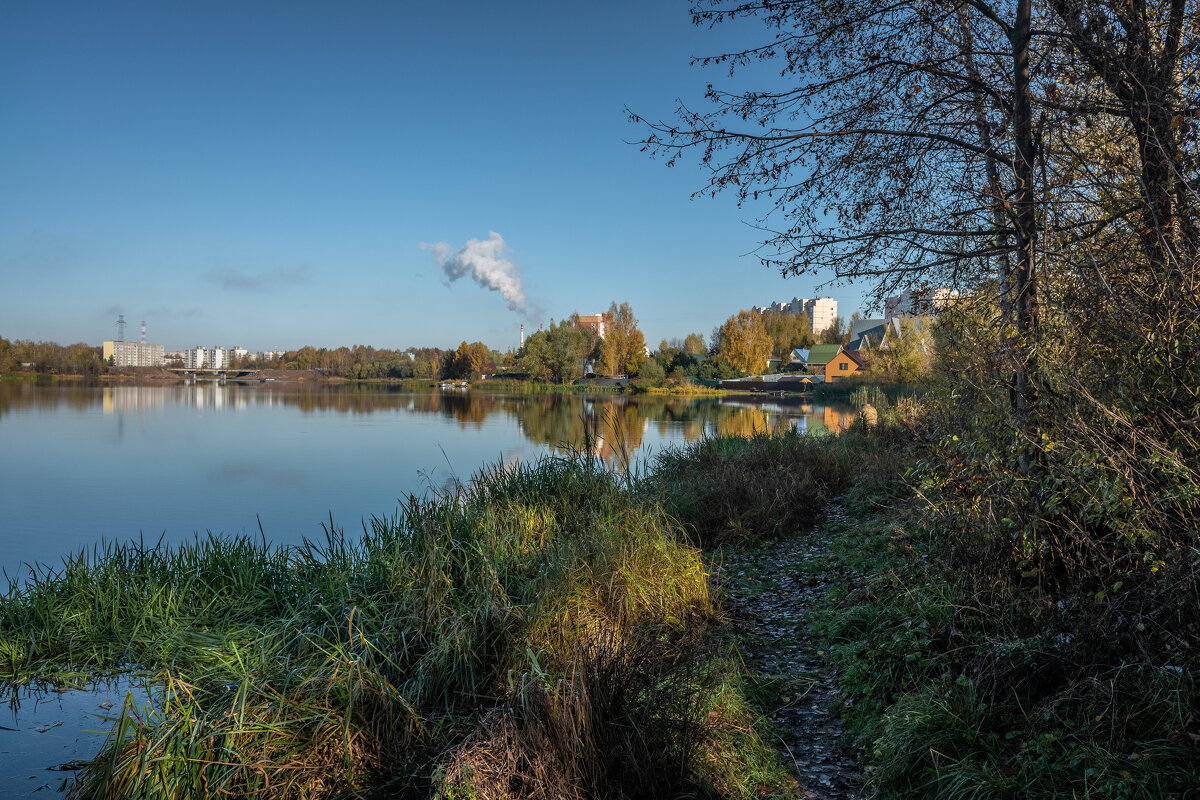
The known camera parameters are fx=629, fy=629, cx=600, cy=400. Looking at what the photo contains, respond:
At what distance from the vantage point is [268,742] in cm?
343

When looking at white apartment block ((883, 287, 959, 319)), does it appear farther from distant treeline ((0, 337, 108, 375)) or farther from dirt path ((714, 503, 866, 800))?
distant treeline ((0, 337, 108, 375))

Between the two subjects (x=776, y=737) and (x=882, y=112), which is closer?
(x=776, y=737)

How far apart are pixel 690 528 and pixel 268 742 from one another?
19.7 ft

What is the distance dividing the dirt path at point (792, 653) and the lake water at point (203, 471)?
263 centimetres

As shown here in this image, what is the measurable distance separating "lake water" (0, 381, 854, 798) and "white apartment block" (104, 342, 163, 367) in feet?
333

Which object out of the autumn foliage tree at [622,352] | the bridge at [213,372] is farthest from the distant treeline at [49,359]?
the autumn foliage tree at [622,352]

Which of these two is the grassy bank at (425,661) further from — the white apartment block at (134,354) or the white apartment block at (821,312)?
the white apartment block at (821,312)

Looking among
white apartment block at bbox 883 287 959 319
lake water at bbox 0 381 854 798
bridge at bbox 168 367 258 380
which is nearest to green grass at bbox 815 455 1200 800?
white apartment block at bbox 883 287 959 319

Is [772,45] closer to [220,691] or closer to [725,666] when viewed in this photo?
[725,666]

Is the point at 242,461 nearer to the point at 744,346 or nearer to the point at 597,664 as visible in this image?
the point at 597,664

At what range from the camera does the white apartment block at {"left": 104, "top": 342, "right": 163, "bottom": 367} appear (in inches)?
4884

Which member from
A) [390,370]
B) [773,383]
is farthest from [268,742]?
[390,370]

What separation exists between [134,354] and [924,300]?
542ft

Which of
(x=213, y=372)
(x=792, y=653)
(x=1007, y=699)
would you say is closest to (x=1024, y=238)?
(x=1007, y=699)
